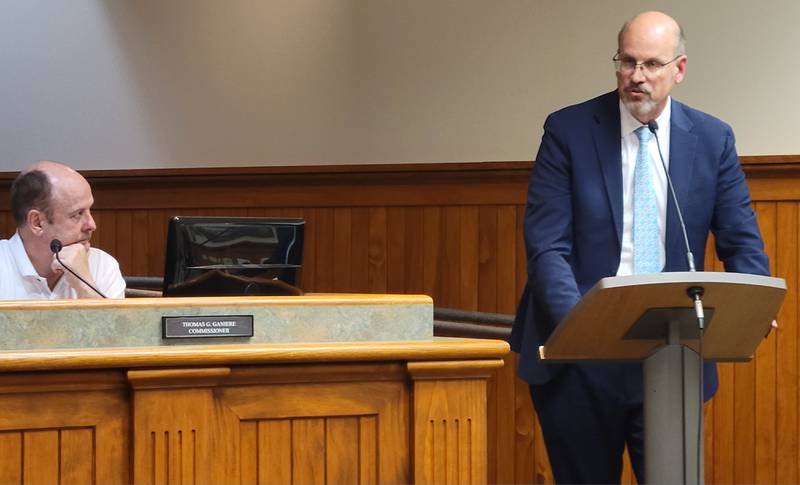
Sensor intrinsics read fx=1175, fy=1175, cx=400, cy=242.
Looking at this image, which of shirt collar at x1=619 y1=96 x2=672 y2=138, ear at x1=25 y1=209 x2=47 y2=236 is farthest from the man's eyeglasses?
ear at x1=25 y1=209 x2=47 y2=236

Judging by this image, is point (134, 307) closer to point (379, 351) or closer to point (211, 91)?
point (379, 351)

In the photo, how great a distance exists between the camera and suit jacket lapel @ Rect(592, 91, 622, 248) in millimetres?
2785

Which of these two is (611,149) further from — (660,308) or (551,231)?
(660,308)

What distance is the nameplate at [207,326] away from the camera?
2166 millimetres

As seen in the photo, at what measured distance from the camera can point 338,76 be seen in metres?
4.67

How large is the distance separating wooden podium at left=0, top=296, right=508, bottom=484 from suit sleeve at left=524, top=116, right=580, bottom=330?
45 cm

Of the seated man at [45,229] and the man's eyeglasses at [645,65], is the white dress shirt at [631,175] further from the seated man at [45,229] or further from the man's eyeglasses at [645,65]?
the seated man at [45,229]

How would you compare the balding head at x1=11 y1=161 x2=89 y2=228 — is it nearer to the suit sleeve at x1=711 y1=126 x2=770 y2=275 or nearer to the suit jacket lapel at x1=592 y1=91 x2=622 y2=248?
the suit jacket lapel at x1=592 y1=91 x2=622 y2=248

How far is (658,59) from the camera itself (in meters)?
2.75

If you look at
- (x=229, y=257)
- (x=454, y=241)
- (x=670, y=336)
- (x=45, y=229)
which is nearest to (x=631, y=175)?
(x=670, y=336)

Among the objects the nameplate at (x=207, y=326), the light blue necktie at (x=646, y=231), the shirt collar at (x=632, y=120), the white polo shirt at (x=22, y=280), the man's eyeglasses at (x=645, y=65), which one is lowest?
the nameplate at (x=207, y=326)

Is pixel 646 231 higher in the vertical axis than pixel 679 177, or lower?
lower

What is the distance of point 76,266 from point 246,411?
110 cm

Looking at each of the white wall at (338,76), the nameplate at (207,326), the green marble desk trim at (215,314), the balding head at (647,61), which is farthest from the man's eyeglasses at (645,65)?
the white wall at (338,76)
